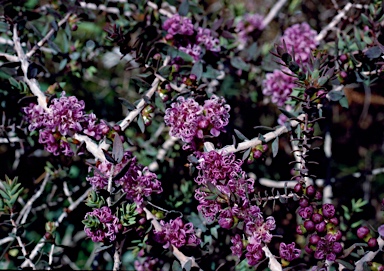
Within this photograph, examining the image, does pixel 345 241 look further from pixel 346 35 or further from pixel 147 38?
pixel 147 38

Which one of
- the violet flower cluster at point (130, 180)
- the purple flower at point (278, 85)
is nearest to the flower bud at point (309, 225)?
the violet flower cluster at point (130, 180)

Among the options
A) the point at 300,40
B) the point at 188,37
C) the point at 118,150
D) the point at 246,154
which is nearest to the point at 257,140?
the point at 246,154

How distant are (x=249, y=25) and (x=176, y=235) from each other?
1.22m

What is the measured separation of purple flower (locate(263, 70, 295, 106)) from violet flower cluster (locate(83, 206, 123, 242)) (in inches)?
32.8

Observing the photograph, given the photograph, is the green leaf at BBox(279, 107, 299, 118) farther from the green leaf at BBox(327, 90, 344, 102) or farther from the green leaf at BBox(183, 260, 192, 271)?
the green leaf at BBox(183, 260, 192, 271)

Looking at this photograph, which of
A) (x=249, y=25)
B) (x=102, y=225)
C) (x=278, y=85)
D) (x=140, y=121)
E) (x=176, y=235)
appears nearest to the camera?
(x=102, y=225)

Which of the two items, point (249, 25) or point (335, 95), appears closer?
point (335, 95)

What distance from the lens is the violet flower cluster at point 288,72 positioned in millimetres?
1771

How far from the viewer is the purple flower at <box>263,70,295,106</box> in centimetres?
177

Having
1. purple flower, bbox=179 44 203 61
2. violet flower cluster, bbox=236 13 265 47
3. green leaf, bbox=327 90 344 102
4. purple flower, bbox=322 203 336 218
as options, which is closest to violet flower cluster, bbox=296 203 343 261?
purple flower, bbox=322 203 336 218

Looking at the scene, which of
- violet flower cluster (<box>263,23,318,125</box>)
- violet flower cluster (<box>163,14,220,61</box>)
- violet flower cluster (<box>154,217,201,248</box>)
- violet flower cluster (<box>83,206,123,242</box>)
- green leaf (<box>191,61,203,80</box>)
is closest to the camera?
violet flower cluster (<box>83,206,123,242</box>)

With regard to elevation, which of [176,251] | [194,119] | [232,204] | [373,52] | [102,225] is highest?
[373,52]

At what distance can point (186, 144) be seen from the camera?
140 cm

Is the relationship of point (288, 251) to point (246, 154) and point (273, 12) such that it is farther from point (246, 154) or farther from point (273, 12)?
point (273, 12)
